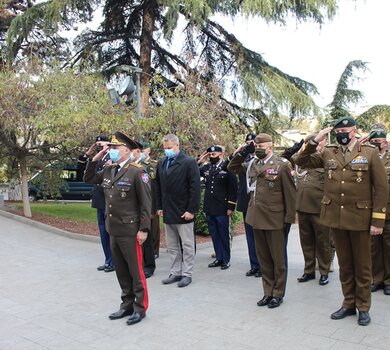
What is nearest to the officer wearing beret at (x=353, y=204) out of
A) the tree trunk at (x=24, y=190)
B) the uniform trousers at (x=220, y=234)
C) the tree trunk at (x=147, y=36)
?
the uniform trousers at (x=220, y=234)

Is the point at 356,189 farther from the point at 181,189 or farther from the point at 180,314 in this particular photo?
the point at 181,189

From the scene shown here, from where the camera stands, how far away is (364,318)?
4211mm

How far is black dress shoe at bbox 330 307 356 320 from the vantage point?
14.3 feet

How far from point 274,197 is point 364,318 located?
1.55 metres

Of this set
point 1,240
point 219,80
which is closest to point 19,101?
point 1,240

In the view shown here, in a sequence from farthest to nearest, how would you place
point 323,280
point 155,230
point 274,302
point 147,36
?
point 147,36 < point 155,230 < point 323,280 < point 274,302

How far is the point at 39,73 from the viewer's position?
11227 mm

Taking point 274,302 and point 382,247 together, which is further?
point 382,247

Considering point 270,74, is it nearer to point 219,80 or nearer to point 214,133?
point 219,80

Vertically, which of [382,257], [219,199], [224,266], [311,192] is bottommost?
[224,266]

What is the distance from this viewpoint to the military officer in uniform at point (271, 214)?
15.9 feet

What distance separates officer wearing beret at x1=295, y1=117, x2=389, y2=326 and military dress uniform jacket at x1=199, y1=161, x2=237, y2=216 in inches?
87.3

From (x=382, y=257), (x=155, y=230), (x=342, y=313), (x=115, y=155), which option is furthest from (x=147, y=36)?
(x=342, y=313)

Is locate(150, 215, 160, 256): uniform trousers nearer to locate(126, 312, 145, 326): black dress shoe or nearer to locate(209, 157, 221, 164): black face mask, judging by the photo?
locate(209, 157, 221, 164): black face mask
